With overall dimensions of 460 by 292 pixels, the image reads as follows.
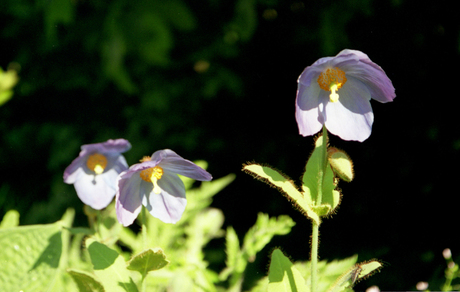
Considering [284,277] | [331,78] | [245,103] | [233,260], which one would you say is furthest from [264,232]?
[245,103]

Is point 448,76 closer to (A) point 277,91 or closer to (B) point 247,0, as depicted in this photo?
(A) point 277,91

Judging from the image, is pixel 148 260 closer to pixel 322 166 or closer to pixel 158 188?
pixel 158 188

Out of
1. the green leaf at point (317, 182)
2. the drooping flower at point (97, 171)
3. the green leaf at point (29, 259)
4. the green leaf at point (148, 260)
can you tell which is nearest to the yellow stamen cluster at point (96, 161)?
the drooping flower at point (97, 171)

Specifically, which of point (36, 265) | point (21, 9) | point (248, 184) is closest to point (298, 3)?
point (248, 184)

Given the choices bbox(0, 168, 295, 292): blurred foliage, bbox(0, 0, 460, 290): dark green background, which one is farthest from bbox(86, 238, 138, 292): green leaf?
bbox(0, 0, 460, 290): dark green background

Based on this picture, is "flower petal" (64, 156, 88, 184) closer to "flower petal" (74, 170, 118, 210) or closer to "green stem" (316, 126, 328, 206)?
"flower petal" (74, 170, 118, 210)
